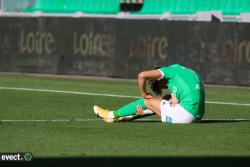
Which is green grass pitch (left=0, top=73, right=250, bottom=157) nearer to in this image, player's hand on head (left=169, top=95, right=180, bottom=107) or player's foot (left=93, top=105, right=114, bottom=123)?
Result: player's foot (left=93, top=105, right=114, bottom=123)

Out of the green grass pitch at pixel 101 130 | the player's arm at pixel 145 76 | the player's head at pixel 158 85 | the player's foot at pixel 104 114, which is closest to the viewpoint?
the green grass pitch at pixel 101 130

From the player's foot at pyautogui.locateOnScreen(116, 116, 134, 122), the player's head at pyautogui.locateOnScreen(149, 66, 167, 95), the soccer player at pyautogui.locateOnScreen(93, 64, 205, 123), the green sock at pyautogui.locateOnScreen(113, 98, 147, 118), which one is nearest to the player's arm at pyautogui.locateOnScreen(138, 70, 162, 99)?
the soccer player at pyautogui.locateOnScreen(93, 64, 205, 123)

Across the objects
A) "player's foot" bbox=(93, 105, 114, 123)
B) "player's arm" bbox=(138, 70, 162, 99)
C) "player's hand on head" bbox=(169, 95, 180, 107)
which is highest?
"player's arm" bbox=(138, 70, 162, 99)

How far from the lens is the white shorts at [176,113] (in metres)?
13.0

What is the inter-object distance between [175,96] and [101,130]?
1389mm

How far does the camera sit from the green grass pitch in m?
10.2

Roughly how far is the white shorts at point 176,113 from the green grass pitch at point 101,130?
0.18 meters

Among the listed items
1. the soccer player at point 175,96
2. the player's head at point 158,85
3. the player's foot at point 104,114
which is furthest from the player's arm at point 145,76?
the player's foot at point 104,114

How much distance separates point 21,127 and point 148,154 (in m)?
3.06

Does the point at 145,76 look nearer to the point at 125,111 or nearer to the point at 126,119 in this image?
the point at 125,111

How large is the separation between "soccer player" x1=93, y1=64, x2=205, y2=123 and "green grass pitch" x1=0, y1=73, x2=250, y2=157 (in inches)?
8.1

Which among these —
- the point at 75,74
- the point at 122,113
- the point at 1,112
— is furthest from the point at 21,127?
the point at 75,74

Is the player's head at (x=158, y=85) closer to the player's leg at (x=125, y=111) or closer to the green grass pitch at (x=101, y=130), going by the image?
the player's leg at (x=125, y=111)

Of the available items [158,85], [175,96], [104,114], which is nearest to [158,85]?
[158,85]
